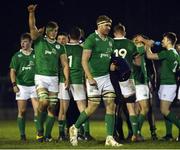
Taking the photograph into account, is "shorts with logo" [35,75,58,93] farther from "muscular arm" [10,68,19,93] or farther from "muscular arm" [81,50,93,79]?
"muscular arm" [10,68,19,93]

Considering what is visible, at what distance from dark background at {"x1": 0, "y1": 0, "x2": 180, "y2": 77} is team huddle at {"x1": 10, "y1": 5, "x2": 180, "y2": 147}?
17481mm

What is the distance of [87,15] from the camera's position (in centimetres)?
3403

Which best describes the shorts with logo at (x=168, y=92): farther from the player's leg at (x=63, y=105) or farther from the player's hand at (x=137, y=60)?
the player's leg at (x=63, y=105)

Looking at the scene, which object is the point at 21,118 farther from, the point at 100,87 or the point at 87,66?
the point at 87,66

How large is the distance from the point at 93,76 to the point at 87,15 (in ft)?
69.9

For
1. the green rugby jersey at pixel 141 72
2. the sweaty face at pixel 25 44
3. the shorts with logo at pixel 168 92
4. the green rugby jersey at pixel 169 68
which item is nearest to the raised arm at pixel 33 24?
the sweaty face at pixel 25 44

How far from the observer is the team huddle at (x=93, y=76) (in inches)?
505

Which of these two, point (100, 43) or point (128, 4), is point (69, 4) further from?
point (100, 43)

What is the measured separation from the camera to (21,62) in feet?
49.3

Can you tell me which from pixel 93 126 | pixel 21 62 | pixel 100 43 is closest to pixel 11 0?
pixel 93 126

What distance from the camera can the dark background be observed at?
32.5 m

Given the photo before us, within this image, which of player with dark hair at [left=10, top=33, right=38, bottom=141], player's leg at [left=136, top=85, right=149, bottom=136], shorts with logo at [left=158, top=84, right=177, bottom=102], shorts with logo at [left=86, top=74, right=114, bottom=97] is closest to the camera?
shorts with logo at [left=86, top=74, right=114, bottom=97]

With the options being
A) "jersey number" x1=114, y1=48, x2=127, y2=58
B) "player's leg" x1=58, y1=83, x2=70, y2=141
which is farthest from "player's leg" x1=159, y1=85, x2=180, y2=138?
"player's leg" x1=58, y1=83, x2=70, y2=141

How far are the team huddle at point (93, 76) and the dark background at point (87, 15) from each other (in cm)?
1748
